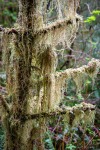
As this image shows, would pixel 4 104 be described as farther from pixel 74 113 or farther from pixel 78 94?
pixel 78 94

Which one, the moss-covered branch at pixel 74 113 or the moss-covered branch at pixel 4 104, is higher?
the moss-covered branch at pixel 4 104

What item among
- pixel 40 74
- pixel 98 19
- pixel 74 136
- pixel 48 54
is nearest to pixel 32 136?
pixel 40 74

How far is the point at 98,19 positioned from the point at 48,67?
5.52 meters

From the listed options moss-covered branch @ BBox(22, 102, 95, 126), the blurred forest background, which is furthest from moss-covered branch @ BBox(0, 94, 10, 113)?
the blurred forest background

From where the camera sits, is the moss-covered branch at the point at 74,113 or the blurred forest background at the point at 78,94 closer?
the moss-covered branch at the point at 74,113

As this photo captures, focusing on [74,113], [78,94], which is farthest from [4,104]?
[78,94]

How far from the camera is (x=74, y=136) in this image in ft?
14.4

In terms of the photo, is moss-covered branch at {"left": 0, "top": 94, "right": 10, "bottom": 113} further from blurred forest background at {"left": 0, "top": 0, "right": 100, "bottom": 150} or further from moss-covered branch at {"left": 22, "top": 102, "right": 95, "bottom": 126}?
blurred forest background at {"left": 0, "top": 0, "right": 100, "bottom": 150}

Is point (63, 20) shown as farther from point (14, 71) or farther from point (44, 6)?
point (14, 71)

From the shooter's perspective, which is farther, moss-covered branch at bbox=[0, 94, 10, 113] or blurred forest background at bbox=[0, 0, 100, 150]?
blurred forest background at bbox=[0, 0, 100, 150]

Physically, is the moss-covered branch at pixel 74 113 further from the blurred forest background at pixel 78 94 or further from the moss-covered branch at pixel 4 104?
the blurred forest background at pixel 78 94

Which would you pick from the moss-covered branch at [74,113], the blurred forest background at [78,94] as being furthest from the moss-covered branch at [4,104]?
the blurred forest background at [78,94]

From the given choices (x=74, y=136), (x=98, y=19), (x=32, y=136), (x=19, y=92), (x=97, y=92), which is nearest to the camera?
(x=19, y=92)

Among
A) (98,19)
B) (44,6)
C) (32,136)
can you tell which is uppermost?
(98,19)
